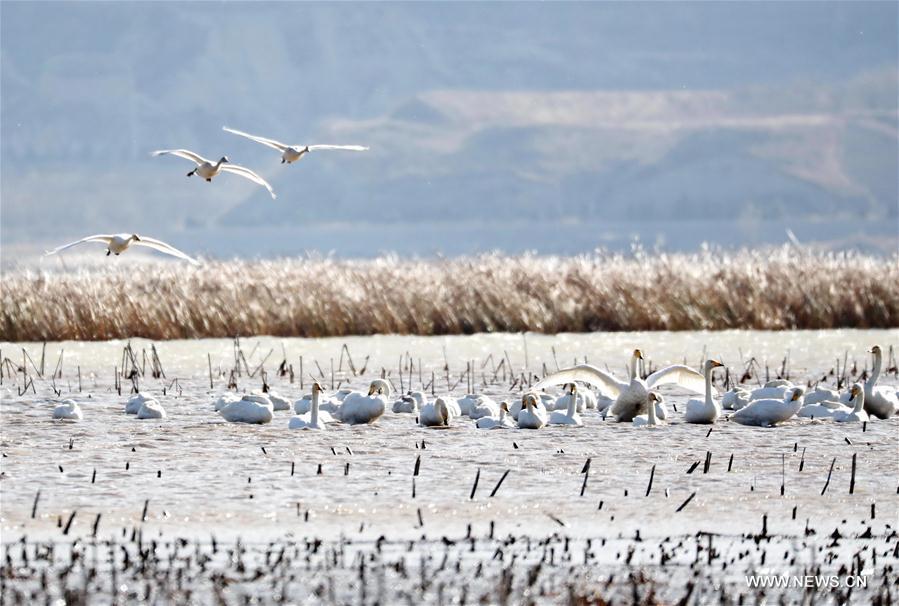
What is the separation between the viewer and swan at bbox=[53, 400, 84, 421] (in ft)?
33.8

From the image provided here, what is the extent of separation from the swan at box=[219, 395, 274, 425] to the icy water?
9 cm

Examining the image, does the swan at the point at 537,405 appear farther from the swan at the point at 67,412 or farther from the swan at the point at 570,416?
the swan at the point at 67,412

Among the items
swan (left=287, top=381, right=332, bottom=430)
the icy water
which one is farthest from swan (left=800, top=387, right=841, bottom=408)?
swan (left=287, top=381, right=332, bottom=430)

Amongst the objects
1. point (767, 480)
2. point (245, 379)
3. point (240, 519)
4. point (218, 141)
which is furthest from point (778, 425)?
point (218, 141)

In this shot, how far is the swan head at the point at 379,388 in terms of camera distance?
34.4 ft

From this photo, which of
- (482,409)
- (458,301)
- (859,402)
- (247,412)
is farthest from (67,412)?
(458,301)

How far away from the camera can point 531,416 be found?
975 cm

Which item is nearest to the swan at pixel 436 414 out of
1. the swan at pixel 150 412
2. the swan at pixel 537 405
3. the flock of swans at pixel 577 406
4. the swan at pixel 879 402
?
the flock of swans at pixel 577 406

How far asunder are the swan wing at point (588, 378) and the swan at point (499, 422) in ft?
2.04

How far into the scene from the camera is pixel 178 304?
62.0 feet

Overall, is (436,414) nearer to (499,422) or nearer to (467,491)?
(499,422)

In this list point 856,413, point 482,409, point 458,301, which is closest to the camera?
point 856,413

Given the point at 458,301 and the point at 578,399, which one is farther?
the point at 458,301

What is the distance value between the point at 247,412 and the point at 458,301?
9.58m
